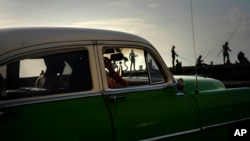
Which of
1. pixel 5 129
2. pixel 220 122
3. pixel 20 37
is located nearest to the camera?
pixel 5 129

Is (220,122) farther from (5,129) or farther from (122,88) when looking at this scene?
(5,129)

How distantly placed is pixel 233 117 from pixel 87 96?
2.31 meters

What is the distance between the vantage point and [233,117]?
5.18 m

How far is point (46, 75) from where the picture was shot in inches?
142

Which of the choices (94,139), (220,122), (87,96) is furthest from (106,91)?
(220,122)

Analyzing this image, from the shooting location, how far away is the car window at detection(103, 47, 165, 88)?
4.13m

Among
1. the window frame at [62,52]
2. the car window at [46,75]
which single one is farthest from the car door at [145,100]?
the car window at [46,75]

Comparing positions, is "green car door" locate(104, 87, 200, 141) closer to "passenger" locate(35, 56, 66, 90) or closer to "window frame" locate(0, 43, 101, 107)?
"window frame" locate(0, 43, 101, 107)

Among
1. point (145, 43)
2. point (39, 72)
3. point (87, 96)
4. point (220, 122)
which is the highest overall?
point (145, 43)

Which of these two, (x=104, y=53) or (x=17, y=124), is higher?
(x=104, y=53)

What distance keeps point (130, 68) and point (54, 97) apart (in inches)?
54.2

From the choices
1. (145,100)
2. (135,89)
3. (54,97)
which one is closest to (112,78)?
(135,89)

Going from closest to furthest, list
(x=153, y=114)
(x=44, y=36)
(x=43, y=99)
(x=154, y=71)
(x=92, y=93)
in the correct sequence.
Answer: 1. (x=43, y=99)
2. (x=44, y=36)
3. (x=92, y=93)
4. (x=153, y=114)
5. (x=154, y=71)

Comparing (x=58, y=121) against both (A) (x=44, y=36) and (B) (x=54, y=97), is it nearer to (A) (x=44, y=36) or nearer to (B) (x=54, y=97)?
(B) (x=54, y=97)
